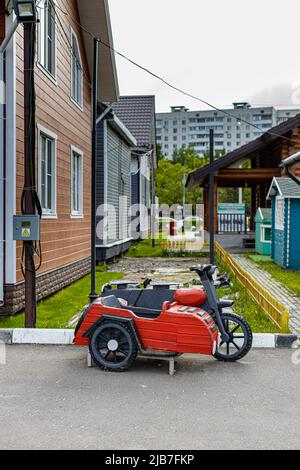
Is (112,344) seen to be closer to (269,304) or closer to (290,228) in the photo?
(269,304)

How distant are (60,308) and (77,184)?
567 cm

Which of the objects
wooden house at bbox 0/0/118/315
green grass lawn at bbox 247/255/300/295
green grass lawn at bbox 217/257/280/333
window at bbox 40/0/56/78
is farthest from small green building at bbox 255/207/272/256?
window at bbox 40/0/56/78

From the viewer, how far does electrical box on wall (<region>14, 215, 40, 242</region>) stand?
26.6 ft

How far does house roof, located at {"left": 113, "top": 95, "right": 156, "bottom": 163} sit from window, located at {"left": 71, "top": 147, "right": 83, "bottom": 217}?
13.9m

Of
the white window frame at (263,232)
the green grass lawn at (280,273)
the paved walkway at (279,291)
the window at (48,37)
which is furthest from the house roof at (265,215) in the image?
the window at (48,37)

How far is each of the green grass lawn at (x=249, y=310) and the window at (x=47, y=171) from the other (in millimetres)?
3988

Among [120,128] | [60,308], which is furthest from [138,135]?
[60,308]

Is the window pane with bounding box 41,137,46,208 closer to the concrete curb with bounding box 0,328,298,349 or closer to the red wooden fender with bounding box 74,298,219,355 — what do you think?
the concrete curb with bounding box 0,328,298,349

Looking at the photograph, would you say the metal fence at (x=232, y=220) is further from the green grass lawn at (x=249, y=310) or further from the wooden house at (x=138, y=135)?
the green grass lawn at (x=249, y=310)

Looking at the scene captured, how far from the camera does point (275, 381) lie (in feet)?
20.6

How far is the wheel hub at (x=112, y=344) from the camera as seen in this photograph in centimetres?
658

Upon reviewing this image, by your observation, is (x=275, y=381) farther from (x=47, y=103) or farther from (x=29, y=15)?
(x=47, y=103)

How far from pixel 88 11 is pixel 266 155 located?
15.3 metres
